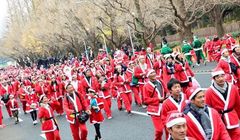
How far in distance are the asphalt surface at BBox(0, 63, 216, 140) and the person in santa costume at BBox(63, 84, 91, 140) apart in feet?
5.22

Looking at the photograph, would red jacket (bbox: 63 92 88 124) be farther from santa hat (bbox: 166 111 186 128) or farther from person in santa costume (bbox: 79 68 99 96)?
santa hat (bbox: 166 111 186 128)

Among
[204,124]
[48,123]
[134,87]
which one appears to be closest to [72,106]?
[48,123]

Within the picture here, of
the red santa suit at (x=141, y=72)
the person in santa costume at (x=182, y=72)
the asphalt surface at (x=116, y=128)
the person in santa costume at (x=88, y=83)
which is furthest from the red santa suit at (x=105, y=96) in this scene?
the person in santa costume at (x=182, y=72)

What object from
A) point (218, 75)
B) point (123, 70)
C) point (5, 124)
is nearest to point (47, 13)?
point (5, 124)

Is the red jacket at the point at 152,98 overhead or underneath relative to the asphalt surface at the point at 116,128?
overhead

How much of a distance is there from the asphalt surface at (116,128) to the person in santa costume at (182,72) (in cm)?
147

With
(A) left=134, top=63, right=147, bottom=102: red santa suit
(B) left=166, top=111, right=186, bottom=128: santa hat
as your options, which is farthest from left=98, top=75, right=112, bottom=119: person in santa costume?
(B) left=166, top=111, right=186, bottom=128: santa hat

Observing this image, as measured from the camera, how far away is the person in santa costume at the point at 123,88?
1458cm

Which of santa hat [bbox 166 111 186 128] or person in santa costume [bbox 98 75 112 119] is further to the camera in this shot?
person in santa costume [bbox 98 75 112 119]

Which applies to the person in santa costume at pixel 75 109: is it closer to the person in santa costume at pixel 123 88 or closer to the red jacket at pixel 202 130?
the person in santa costume at pixel 123 88

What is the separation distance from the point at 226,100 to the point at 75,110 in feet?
14.4

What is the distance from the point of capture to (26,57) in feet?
279

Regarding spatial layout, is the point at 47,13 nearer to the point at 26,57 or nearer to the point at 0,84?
the point at 0,84

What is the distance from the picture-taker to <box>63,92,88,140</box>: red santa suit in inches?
379
